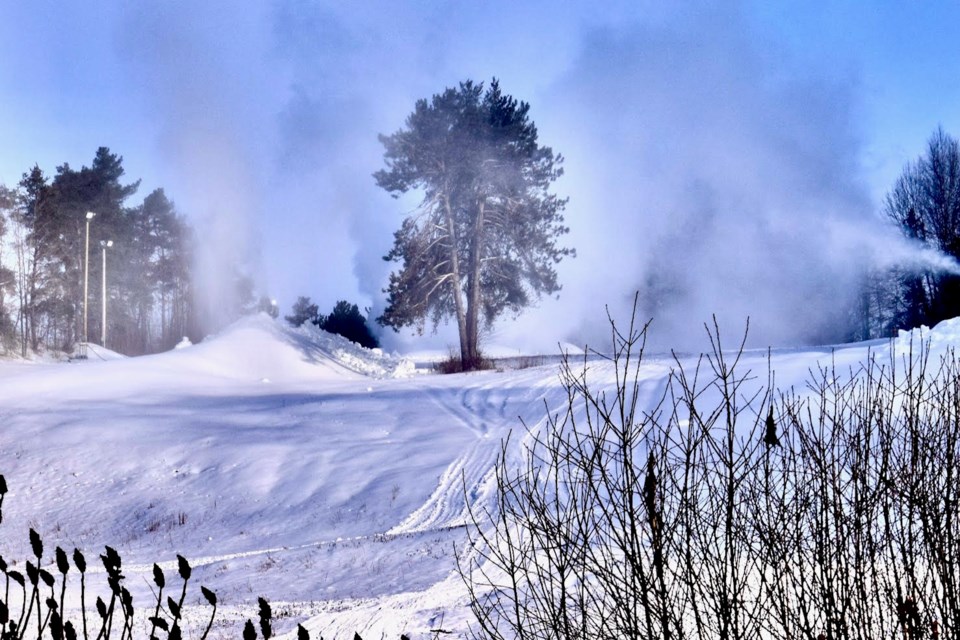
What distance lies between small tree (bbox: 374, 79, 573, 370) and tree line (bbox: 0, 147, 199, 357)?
14783mm

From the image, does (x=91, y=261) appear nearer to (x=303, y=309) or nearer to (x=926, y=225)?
(x=303, y=309)

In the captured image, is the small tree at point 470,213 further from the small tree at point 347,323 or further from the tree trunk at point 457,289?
the small tree at point 347,323

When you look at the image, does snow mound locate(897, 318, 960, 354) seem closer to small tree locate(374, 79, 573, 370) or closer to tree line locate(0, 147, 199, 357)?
small tree locate(374, 79, 573, 370)

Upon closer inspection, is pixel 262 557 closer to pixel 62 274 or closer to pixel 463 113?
pixel 463 113

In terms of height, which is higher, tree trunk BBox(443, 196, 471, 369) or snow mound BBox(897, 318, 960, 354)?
tree trunk BBox(443, 196, 471, 369)

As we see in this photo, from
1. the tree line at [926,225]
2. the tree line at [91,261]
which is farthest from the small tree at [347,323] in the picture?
the tree line at [926,225]

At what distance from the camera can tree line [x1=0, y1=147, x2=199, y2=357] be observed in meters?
35.3

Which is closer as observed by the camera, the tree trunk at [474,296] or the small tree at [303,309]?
the tree trunk at [474,296]

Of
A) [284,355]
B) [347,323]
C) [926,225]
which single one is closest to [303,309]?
[347,323]

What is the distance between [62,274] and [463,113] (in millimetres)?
25470

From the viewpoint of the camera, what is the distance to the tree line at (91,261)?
3531cm

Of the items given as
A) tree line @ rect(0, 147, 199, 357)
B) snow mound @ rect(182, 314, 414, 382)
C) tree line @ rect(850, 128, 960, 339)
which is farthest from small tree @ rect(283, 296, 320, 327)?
tree line @ rect(850, 128, 960, 339)

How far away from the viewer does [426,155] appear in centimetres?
2491

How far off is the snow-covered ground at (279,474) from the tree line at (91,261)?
15159mm
